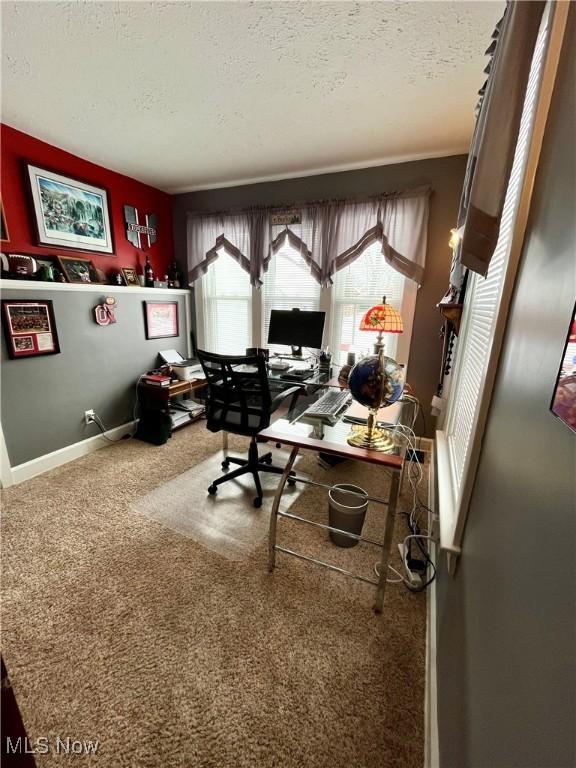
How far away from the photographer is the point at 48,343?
8.01 feet

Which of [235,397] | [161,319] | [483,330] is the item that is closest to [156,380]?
[161,319]

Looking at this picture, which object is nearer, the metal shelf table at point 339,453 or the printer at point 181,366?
the metal shelf table at point 339,453

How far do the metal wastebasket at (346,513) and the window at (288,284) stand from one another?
6.40 feet

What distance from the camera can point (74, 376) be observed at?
8.75 ft

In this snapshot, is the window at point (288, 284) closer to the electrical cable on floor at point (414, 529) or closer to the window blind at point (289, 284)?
the window blind at point (289, 284)

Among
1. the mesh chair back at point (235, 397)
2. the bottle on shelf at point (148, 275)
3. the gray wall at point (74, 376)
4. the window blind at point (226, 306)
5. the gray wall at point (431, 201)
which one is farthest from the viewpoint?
the window blind at point (226, 306)

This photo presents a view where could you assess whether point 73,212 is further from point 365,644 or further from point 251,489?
point 365,644

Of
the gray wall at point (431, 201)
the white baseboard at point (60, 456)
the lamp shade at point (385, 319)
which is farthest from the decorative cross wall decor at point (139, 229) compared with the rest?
the lamp shade at point (385, 319)

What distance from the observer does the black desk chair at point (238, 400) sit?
198cm

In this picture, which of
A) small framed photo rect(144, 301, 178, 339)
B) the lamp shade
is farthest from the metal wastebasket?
small framed photo rect(144, 301, 178, 339)

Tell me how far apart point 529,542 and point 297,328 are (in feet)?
8.30

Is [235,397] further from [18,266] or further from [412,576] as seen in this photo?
[18,266]

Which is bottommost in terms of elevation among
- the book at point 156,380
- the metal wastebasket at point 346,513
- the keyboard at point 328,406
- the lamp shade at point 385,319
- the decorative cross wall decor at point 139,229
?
the metal wastebasket at point 346,513

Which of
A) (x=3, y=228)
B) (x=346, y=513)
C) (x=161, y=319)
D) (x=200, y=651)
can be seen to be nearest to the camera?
(x=200, y=651)
